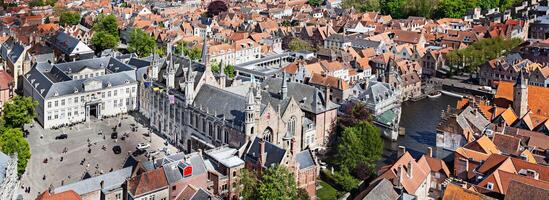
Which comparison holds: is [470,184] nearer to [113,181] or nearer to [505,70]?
[113,181]

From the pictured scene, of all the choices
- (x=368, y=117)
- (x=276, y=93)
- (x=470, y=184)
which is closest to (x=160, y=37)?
(x=276, y=93)

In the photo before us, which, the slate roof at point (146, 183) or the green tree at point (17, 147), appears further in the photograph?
the green tree at point (17, 147)

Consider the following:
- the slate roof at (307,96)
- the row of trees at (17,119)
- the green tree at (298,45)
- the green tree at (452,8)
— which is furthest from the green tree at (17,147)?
the green tree at (452,8)

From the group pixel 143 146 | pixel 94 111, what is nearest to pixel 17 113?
pixel 94 111

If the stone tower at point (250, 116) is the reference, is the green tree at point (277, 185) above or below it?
below

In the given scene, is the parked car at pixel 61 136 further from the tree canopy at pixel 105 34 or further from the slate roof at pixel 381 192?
the tree canopy at pixel 105 34

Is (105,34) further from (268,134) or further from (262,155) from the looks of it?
(262,155)
